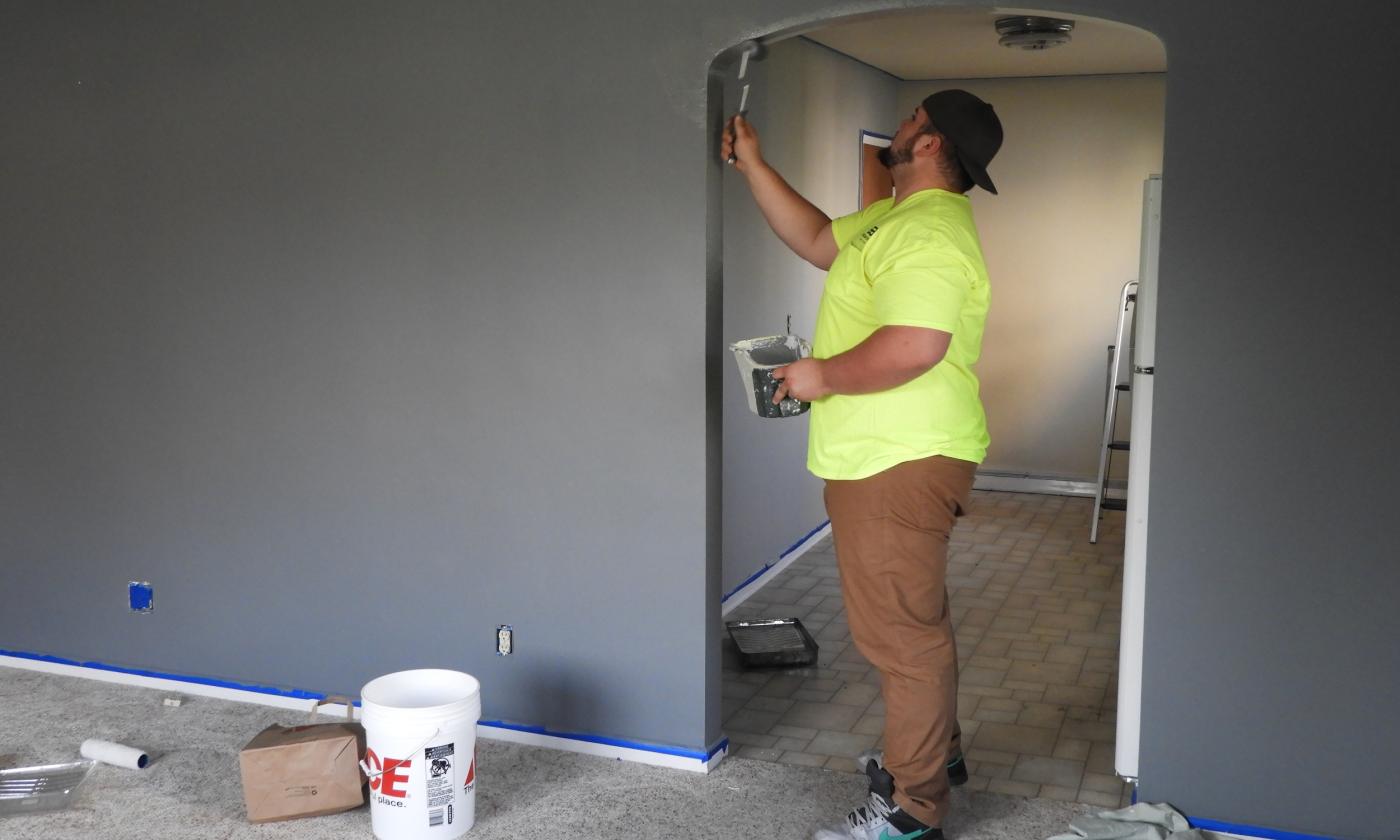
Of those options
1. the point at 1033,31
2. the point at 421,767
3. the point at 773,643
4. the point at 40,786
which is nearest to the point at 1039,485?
the point at 1033,31

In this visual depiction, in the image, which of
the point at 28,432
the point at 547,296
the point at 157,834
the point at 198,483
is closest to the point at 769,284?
the point at 547,296

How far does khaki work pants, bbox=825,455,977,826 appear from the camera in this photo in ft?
9.95

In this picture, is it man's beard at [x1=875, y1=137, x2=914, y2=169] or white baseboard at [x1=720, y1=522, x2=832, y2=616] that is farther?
white baseboard at [x1=720, y1=522, x2=832, y2=616]

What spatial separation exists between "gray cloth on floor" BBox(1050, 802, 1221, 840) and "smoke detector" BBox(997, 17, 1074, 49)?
360 cm

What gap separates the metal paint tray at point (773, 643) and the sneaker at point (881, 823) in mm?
1275

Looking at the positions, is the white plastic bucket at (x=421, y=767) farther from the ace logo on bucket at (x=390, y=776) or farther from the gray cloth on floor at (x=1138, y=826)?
the gray cloth on floor at (x=1138, y=826)

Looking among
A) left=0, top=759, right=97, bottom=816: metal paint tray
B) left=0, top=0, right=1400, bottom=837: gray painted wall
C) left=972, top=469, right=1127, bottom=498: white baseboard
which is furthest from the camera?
left=972, top=469, right=1127, bottom=498: white baseboard

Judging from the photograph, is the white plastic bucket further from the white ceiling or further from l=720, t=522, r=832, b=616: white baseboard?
the white ceiling

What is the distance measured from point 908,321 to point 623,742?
1.55m

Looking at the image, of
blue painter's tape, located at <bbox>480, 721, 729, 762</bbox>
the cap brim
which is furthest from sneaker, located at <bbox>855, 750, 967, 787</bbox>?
the cap brim

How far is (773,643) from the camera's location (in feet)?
15.0

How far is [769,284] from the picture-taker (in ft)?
18.2

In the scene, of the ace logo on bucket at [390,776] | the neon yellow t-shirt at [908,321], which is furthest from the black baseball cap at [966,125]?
the ace logo on bucket at [390,776]

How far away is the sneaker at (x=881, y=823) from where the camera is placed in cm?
307
